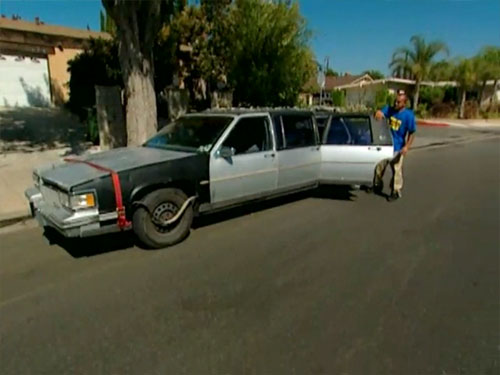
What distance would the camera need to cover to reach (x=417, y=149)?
576 inches

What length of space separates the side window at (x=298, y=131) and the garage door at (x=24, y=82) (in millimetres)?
18440

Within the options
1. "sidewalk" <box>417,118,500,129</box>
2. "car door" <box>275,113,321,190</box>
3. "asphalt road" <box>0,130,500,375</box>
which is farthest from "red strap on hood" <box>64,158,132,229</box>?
"sidewalk" <box>417,118,500,129</box>

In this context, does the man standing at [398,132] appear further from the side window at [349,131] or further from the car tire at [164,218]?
the car tire at [164,218]

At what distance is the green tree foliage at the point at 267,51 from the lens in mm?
12438

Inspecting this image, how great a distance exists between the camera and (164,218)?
448 cm

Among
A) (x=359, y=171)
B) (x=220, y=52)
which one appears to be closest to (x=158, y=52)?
(x=220, y=52)

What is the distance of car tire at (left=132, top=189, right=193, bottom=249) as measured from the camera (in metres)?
4.31

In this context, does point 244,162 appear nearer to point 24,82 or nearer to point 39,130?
point 39,130

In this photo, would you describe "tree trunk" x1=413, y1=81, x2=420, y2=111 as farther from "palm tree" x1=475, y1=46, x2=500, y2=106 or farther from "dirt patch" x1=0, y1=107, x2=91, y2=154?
"dirt patch" x1=0, y1=107, x2=91, y2=154

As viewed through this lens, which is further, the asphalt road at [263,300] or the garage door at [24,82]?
the garage door at [24,82]

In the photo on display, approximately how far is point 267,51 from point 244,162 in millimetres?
8637

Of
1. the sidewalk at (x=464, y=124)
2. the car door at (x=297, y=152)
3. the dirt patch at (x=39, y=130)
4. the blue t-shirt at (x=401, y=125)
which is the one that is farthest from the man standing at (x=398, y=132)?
the sidewalk at (x=464, y=124)

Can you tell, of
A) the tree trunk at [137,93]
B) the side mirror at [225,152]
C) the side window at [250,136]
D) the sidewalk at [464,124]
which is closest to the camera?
the side mirror at [225,152]

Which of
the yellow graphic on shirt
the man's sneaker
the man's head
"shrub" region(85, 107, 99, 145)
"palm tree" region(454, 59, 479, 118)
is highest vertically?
"palm tree" region(454, 59, 479, 118)
